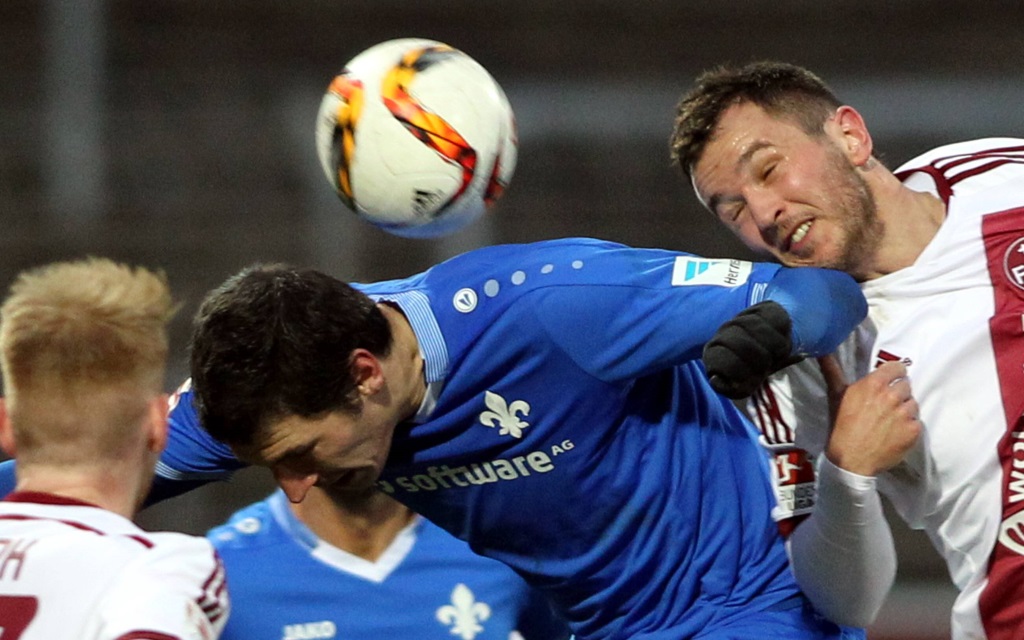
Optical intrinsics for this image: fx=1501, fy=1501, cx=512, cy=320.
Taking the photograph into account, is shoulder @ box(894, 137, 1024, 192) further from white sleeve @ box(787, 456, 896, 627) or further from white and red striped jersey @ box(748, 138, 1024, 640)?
white sleeve @ box(787, 456, 896, 627)

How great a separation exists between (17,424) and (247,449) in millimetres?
519

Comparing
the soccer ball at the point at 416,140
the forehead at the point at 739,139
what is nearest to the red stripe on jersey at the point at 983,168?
the forehead at the point at 739,139

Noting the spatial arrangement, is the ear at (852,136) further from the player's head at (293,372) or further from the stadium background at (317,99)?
the stadium background at (317,99)

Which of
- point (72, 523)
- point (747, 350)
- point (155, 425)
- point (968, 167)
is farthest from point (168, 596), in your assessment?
point (968, 167)

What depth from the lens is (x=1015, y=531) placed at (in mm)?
2875

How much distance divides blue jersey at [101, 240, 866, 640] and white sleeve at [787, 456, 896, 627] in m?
0.11

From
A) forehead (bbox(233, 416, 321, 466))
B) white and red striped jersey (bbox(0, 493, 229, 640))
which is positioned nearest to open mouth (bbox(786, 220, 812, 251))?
forehead (bbox(233, 416, 321, 466))

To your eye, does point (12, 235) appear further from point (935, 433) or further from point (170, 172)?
point (935, 433)

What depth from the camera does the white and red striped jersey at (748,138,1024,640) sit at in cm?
289

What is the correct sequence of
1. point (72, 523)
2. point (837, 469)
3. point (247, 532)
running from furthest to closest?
1. point (247, 532)
2. point (837, 469)
3. point (72, 523)

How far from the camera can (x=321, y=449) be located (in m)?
2.65

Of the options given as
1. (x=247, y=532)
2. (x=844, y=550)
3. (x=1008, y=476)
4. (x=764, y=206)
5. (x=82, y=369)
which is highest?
(x=764, y=206)

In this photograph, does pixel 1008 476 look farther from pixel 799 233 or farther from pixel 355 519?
pixel 355 519

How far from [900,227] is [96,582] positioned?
181cm
